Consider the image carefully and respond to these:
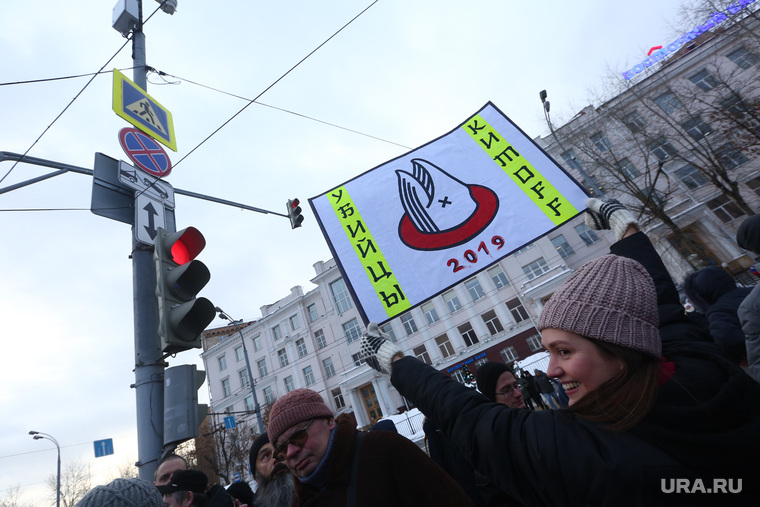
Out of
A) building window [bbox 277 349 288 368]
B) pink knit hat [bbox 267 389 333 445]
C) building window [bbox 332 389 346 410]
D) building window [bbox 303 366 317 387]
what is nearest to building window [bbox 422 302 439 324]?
building window [bbox 332 389 346 410]

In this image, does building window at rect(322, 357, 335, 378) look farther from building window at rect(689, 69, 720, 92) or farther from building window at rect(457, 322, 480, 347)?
building window at rect(689, 69, 720, 92)

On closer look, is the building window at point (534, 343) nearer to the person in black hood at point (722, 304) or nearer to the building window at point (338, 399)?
the building window at point (338, 399)

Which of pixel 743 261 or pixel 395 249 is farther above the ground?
pixel 395 249

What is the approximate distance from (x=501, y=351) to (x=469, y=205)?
25586 mm

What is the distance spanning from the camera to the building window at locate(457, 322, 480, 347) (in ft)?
94.3

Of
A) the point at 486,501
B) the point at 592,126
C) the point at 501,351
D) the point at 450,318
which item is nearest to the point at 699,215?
the point at 592,126

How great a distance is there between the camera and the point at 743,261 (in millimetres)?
21812

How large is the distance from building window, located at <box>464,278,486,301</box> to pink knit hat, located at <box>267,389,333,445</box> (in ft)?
93.3

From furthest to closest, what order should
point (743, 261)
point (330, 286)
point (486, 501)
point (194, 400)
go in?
point (330, 286)
point (743, 261)
point (194, 400)
point (486, 501)

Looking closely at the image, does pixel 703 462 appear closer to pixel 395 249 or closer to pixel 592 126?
pixel 395 249

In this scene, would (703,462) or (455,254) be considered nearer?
(703,462)

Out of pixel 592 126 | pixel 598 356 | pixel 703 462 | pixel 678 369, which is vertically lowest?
pixel 703 462
